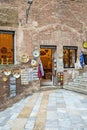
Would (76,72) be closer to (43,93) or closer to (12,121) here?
(43,93)

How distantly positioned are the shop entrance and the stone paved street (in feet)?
11.0

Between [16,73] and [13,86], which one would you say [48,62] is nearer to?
[16,73]

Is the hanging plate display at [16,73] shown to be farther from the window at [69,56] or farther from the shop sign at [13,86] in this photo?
the window at [69,56]

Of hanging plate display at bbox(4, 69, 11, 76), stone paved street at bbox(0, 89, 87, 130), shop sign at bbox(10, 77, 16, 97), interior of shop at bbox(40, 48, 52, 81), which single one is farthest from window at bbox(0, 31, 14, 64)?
stone paved street at bbox(0, 89, 87, 130)

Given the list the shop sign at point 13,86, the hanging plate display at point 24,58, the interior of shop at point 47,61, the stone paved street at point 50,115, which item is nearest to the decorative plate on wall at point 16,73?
the shop sign at point 13,86

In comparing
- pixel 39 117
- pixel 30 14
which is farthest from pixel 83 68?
pixel 39 117

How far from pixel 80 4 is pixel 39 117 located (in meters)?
9.01

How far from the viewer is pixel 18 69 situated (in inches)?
544

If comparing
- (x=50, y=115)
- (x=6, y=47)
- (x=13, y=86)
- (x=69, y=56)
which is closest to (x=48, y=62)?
(x=69, y=56)

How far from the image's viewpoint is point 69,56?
15.8m

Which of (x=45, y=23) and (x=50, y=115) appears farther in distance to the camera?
(x=45, y=23)

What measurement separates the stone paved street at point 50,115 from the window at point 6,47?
296 centimetres

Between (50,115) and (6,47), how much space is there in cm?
617

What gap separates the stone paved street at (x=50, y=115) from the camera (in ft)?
25.2
